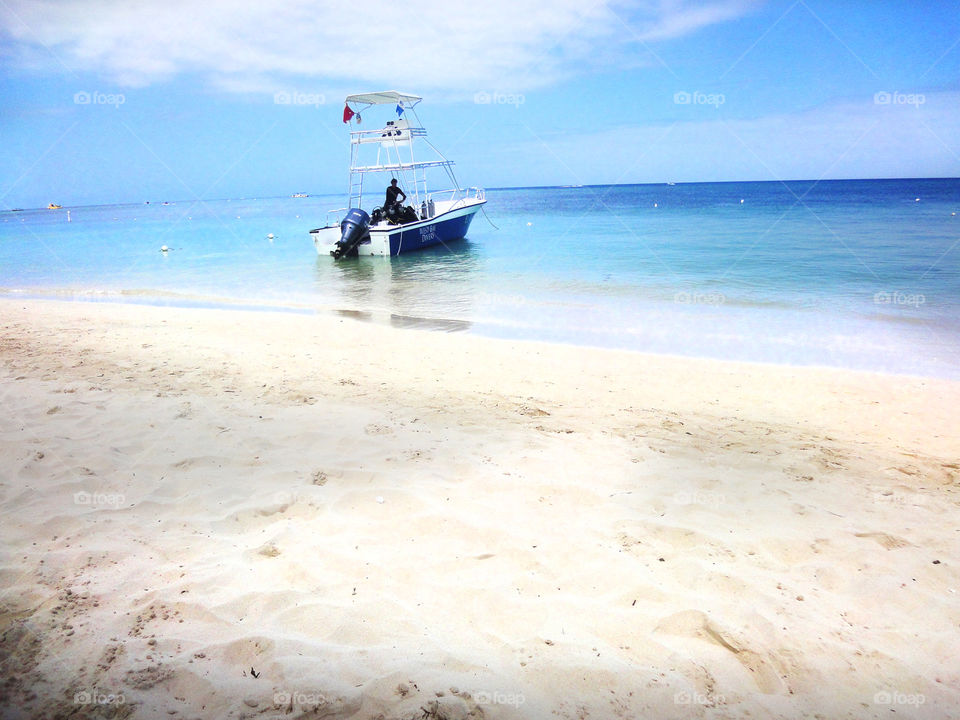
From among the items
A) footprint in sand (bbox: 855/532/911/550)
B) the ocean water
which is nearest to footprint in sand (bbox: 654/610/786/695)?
footprint in sand (bbox: 855/532/911/550)

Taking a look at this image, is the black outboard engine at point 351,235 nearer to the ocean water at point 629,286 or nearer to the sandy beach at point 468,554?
the ocean water at point 629,286

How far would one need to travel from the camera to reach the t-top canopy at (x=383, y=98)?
64.6 feet

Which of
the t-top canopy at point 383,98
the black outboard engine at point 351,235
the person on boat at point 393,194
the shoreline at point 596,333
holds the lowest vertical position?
the shoreline at point 596,333

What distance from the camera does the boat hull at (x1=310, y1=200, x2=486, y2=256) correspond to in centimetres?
2136

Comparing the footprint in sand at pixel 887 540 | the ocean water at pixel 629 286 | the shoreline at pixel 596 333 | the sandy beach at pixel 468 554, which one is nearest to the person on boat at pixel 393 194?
the ocean water at pixel 629 286

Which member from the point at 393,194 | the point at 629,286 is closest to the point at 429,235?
the point at 393,194

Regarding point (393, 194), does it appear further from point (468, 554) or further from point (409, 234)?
point (468, 554)

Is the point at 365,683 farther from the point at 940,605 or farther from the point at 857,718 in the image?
the point at 940,605

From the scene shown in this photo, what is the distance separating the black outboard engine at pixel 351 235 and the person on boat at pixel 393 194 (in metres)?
1.14

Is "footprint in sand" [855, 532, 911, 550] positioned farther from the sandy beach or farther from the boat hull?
the boat hull

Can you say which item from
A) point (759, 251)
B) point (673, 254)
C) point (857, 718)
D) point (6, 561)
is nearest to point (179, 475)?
point (6, 561)

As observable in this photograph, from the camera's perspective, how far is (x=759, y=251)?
2131 cm

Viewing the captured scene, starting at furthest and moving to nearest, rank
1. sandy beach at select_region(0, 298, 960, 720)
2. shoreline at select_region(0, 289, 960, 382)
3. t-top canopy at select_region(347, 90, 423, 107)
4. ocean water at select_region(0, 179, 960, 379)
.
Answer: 1. t-top canopy at select_region(347, 90, 423, 107)
2. ocean water at select_region(0, 179, 960, 379)
3. shoreline at select_region(0, 289, 960, 382)
4. sandy beach at select_region(0, 298, 960, 720)

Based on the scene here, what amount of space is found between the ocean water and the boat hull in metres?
0.50
